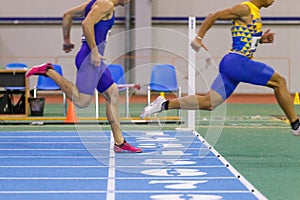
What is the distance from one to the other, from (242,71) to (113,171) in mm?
1928

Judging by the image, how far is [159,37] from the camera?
939 inches

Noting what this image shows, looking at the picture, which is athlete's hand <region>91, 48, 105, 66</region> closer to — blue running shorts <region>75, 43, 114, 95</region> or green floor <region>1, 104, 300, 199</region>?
blue running shorts <region>75, 43, 114, 95</region>

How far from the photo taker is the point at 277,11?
78.0 feet

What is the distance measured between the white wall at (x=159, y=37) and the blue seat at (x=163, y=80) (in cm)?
847

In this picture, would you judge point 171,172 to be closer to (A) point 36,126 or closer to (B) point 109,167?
(B) point 109,167

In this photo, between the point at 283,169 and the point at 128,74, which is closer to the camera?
the point at 283,169

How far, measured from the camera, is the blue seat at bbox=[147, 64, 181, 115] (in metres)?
14.1

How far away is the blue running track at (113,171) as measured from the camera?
5832mm

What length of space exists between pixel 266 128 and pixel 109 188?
630 centimetres

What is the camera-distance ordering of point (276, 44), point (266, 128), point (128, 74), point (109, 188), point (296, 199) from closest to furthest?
1. point (296, 199)
2. point (109, 188)
3. point (266, 128)
4. point (128, 74)
5. point (276, 44)

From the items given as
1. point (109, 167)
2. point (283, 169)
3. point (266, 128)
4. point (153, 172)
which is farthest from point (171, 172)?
point (266, 128)

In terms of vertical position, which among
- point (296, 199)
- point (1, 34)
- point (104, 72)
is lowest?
point (296, 199)

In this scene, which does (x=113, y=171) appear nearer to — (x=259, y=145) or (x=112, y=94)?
(x=112, y=94)

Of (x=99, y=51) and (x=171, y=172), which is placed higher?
(x=99, y=51)
